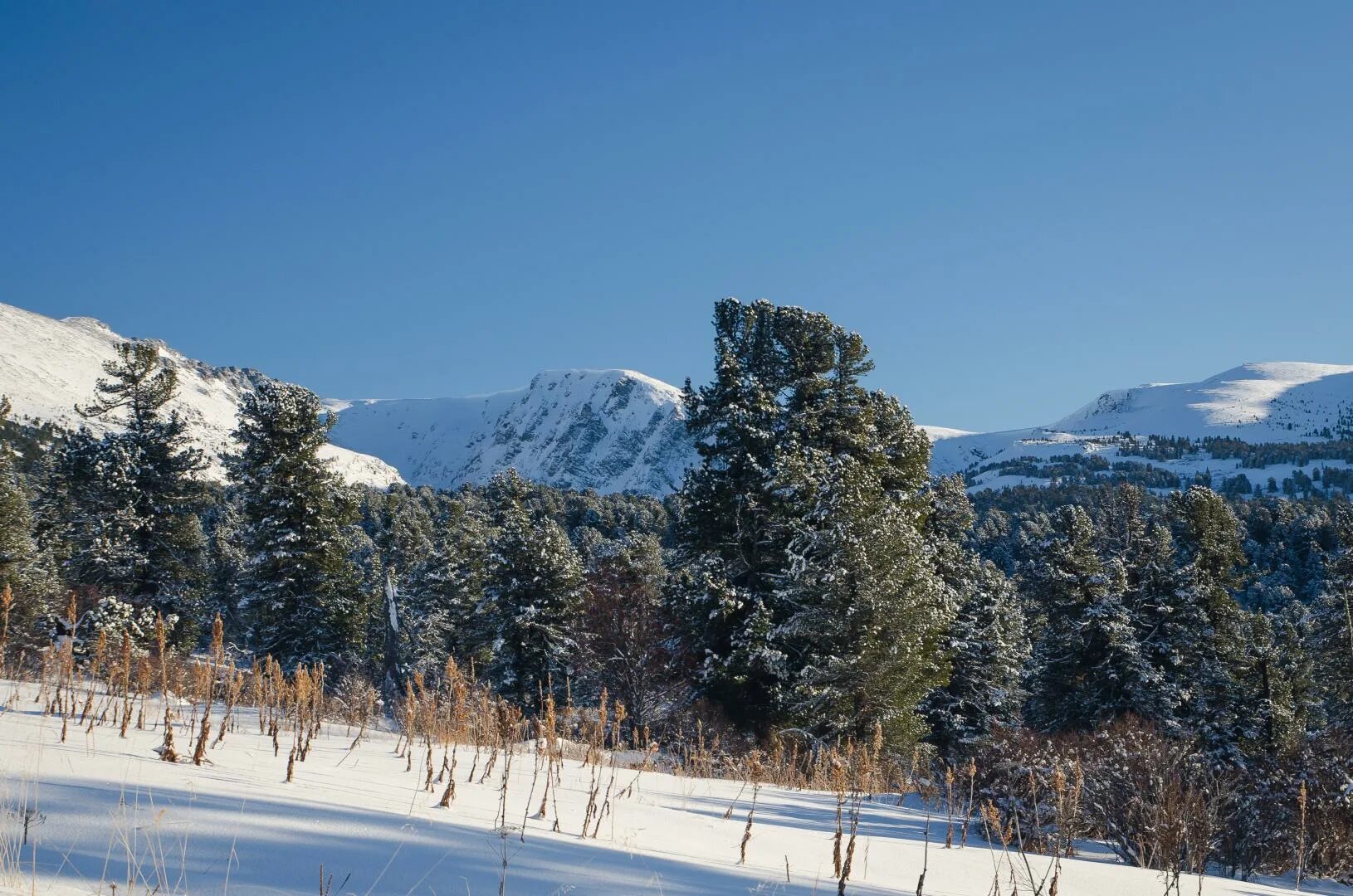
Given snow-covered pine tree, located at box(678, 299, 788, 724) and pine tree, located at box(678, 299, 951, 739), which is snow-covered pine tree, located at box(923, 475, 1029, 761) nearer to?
pine tree, located at box(678, 299, 951, 739)

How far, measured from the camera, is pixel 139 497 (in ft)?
78.4

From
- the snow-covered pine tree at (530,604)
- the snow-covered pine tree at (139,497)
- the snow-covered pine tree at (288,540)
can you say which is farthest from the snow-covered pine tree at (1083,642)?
the snow-covered pine tree at (139,497)

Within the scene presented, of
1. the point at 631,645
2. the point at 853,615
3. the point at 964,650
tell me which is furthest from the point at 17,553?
the point at 964,650

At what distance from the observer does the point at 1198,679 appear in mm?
26109

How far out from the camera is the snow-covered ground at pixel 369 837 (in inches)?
92.6

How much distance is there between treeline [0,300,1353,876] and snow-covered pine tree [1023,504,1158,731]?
10 cm

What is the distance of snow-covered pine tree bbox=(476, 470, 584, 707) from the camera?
2797cm

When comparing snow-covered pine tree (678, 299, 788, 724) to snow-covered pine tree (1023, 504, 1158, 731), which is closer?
snow-covered pine tree (678, 299, 788, 724)

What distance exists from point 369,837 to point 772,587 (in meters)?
17.2

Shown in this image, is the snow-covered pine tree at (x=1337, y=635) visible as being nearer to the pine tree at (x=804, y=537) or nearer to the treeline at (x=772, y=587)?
the treeline at (x=772, y=587)

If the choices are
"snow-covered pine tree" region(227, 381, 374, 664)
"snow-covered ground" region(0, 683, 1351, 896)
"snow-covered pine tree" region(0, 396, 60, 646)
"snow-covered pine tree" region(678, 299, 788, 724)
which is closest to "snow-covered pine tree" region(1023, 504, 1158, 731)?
"snow-covered pine tree" region(678, 299, 788, 724)

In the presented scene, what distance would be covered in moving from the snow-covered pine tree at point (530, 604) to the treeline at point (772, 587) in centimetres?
10

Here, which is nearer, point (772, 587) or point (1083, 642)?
point (772, 587)

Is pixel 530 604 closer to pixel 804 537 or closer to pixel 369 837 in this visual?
pixel 804 537
